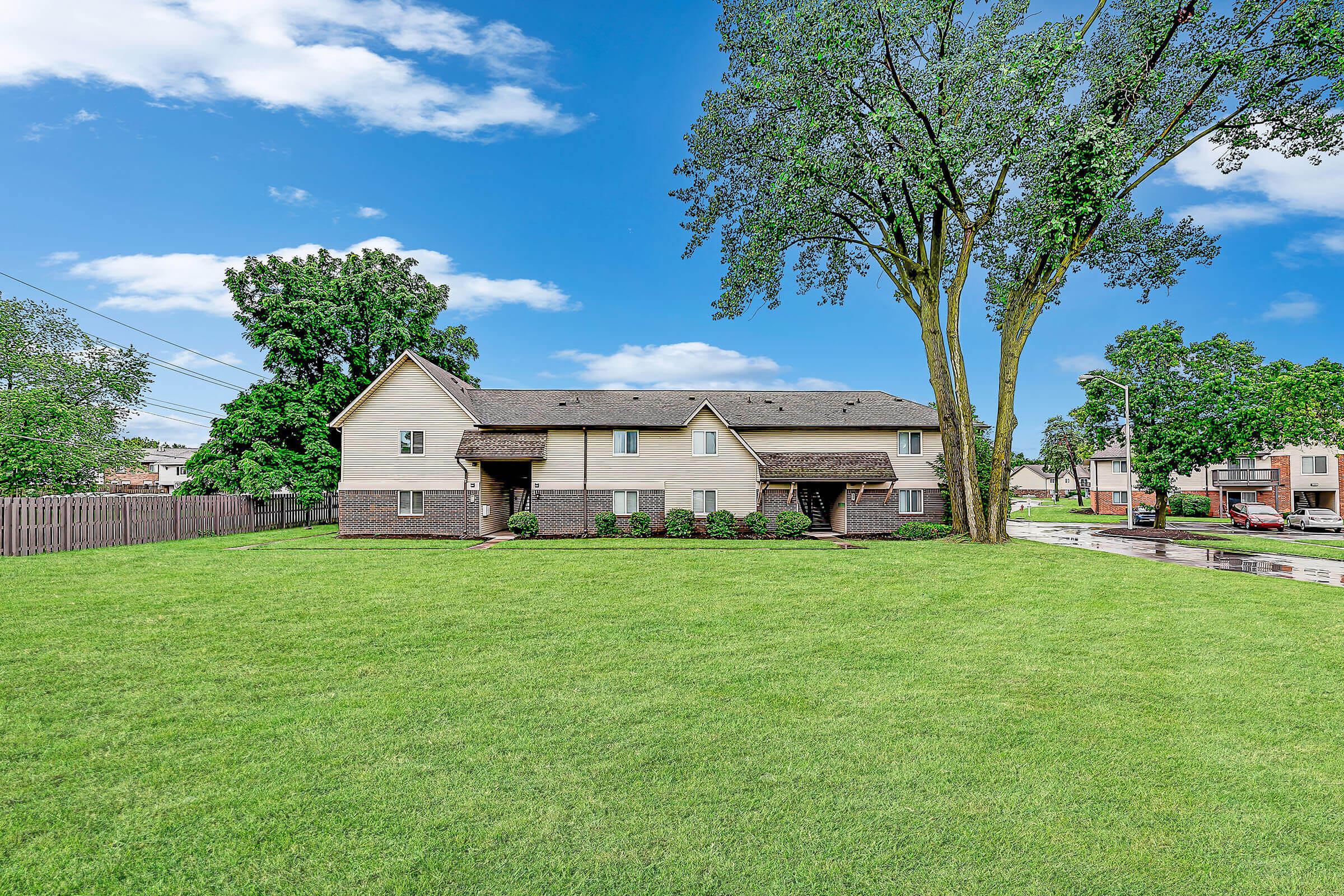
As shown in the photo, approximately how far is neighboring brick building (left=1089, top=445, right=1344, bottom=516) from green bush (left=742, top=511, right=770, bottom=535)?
39.0 meters

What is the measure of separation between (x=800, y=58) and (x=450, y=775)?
24.7 metres

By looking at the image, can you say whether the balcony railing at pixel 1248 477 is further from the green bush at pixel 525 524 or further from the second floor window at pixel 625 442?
the green bush at pixel 525 524

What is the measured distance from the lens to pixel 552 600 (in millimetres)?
11898

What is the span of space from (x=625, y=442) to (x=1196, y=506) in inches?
1890

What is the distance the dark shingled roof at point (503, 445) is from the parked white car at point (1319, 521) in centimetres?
4452


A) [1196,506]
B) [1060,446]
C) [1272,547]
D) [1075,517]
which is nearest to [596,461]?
[1272,547]

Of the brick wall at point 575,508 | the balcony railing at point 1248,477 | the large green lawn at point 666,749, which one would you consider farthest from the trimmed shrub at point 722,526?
the balcony railing at point 1248,477

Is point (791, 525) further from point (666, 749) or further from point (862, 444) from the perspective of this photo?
point (666, 749)

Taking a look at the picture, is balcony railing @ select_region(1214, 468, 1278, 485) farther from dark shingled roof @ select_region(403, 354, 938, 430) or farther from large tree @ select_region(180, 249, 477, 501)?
large tree @ select_region(180, 249, 477, 501)

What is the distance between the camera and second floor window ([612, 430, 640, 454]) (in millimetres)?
29938

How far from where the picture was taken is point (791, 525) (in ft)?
92.6

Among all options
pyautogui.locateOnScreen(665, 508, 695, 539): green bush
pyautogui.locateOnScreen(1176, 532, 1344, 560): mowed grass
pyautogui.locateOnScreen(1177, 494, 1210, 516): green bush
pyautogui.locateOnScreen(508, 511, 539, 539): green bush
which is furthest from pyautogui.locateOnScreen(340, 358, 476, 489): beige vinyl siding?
pyautogui.locateOnScreen(1177, 494, 1210, 516): green bush

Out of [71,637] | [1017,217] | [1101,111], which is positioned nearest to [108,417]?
[71,637]

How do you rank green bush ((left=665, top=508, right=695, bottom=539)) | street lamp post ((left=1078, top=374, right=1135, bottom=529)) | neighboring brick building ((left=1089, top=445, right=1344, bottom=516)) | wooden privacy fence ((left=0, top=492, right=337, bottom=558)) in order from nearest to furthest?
wooden privacy fence ((left=0, top=492, right=337, bottom=558)) < green bush ((left=665, top=508, right=695, bottom=539)) < street lamp post ((left=1078, top=374, right=1135, bottom=529)) < neighboring brick building ((left=1089, top=445, right=1344, bottom=516))
